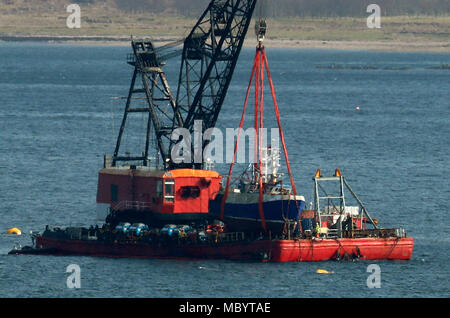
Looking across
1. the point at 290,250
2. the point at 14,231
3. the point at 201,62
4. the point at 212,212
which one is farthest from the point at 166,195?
the point at 14,231

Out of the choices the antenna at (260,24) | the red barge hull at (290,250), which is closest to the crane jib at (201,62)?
the antenna at (260,24)

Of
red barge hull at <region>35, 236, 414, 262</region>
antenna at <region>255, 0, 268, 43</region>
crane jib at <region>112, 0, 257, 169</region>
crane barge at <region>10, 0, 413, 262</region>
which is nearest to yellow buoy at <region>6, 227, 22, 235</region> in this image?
crane barge at <region>10, 0, 413, 262</region>

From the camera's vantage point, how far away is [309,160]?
178 m

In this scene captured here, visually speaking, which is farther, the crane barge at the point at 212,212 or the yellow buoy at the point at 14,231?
the yellow buoy at the point at 14,231

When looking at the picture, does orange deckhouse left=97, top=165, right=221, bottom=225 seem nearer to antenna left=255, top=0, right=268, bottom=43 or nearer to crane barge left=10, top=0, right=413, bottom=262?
crane barge left=10, top=0, right=413, bottom=262

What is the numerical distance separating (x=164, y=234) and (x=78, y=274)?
34.0ft

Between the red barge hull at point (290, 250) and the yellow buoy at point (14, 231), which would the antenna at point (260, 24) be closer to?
the red barge hull at point (290, 250)

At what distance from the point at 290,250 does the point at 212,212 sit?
38.4 feet

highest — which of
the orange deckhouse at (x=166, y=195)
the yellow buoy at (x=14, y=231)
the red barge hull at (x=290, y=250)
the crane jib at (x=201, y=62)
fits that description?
the crane jib at (x=201, y=62)

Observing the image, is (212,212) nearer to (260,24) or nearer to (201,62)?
(201,62)

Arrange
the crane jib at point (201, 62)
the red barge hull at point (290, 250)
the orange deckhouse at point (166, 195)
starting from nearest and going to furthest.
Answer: the red barge hull at point (290, 250), the orange deckhouse at point (166, 195), the crane jib at point (201, 62)

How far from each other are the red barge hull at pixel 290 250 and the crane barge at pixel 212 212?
85 millimetres

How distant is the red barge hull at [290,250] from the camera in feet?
355
